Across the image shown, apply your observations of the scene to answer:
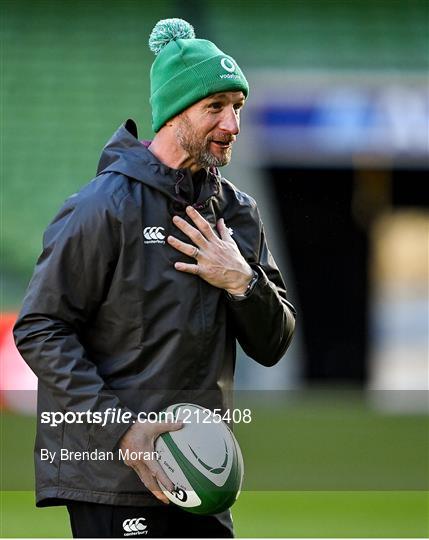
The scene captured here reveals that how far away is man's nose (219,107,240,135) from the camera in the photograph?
113 inches

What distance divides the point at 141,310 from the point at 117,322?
0.07 meters

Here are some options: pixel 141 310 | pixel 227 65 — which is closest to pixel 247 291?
pixel 141 310

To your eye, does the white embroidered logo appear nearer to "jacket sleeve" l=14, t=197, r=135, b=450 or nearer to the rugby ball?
"jacket sleeve" l=14, t=197, r=135, b=450

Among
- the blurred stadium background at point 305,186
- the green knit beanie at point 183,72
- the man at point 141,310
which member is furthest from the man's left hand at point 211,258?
the blurred stadium background at point 305,186

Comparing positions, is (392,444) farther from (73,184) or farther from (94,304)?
(94,304)

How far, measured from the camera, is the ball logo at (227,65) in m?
2.93

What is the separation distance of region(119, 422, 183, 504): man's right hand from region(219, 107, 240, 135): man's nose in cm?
75

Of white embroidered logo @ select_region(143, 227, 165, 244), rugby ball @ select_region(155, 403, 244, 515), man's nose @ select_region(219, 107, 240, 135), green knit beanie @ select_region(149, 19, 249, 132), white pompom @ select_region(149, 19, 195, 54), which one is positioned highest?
white pompom @ select_region(149, 19, 195, 54)

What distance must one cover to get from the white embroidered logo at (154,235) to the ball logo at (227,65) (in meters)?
0.44

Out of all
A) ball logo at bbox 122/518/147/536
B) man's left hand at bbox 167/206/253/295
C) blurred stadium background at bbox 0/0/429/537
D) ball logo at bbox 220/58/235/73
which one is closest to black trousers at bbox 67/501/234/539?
ball logo at bbox 122/518/147/536

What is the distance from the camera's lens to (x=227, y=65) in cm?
294

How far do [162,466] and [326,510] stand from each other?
3.98m

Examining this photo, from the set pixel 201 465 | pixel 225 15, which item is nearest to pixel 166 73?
pixel 201 465

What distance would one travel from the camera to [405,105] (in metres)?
9.99
